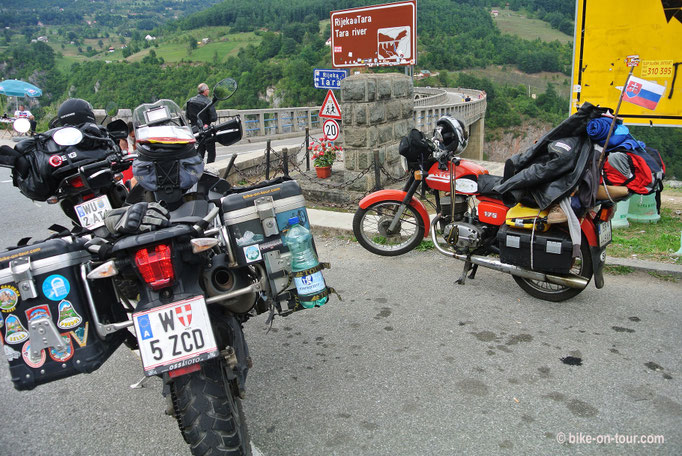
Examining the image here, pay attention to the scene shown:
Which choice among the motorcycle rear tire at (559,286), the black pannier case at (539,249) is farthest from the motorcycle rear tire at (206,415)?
the motorcycle rear tire at (559,286)

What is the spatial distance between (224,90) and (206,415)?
2645 mm

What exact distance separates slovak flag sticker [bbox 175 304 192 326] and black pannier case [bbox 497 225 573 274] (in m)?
2.91

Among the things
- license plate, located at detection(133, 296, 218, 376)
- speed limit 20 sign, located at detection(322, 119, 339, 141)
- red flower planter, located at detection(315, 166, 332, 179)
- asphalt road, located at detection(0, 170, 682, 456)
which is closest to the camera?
license plate, located at detection(133, 296, 218, 376)

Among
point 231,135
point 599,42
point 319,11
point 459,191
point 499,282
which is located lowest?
point 499,282

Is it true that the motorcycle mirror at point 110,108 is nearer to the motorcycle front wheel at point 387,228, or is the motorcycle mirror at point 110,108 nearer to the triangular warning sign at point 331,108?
the motorcycle front wheel at point 387,228

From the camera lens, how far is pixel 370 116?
28.6 ft

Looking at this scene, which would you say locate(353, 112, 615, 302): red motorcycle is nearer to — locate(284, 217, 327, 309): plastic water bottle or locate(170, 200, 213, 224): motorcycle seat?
locate(284, 217, 327, 309): plastic water bottle

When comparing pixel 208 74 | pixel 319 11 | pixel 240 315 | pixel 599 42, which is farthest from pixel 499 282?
pixel 319 11

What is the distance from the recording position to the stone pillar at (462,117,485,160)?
54644 millimetres

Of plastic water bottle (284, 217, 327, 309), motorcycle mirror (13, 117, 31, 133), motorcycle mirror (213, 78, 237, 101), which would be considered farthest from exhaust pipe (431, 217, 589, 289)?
motorcycle mirror (13, 117, 31, 133)

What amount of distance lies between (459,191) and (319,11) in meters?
107

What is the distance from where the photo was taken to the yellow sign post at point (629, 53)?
6227mm

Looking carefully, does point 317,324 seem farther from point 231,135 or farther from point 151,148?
point 151,148

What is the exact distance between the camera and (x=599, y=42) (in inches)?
261
